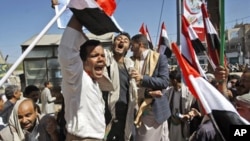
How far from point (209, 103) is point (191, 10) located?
5.63 metres

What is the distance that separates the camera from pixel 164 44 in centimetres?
755

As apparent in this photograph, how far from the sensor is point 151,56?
4.24m

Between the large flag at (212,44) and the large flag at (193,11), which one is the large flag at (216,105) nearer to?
the large flag at (212,44)

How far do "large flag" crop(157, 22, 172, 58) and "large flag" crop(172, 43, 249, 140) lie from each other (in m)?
4.83

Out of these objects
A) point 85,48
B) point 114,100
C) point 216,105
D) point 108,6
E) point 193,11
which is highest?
point 193,11

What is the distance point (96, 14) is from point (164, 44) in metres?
5.01

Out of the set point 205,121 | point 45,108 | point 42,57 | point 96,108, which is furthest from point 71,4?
point 42,57

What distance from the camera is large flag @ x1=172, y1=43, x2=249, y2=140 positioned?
7.37 feet

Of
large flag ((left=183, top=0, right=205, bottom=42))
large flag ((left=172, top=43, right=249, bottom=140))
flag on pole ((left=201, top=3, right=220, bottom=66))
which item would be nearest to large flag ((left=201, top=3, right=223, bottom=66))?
flag on pole ((left=201, top=3, right=220, bottom=66))

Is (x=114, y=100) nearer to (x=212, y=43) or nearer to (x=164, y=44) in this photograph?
(x=212, y=43)

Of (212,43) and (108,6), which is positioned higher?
(108,6)

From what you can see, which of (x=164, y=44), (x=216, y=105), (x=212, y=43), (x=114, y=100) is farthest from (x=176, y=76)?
(x=216, y=105)

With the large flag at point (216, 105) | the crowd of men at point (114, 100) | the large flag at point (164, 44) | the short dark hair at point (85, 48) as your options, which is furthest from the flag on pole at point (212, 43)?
the large flag at point (164, 44)

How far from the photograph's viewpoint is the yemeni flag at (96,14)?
2.53m
